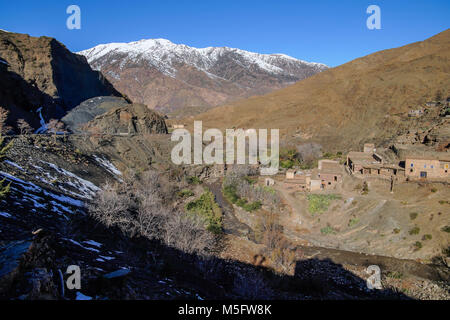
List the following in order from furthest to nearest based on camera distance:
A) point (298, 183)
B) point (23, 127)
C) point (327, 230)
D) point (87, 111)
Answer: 1. point (87, 111)
2. point (23, 127)
3. point (298, 183)
4. point (327, 230)

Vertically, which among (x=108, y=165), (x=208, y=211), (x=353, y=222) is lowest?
(x=353, y=222)


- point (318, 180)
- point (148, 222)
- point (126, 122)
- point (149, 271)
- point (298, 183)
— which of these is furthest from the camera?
point (126, 122)

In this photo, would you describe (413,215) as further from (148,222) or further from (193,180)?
(193,180)

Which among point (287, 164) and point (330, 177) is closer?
point (330, 177)

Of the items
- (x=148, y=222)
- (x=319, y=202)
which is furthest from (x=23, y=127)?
(x=319, y=202)

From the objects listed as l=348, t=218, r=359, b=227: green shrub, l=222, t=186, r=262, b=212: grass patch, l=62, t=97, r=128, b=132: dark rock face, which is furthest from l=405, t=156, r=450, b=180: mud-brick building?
l=62, t=97, r=128, b=132: dark rock face

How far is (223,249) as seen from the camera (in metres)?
17.1

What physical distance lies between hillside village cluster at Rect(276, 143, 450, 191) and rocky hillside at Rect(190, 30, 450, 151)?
13199 millimetres

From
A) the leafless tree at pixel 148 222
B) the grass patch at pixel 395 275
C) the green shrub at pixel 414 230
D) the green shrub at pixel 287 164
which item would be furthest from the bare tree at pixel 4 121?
the green shrub at pixel 414 230

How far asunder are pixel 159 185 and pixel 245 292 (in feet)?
55.4

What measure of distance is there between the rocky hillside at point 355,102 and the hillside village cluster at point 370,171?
43.3ft

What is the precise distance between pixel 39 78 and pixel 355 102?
2078 inches

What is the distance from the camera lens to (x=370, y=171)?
2544 cm

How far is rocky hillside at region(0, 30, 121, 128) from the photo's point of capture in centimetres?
3398
